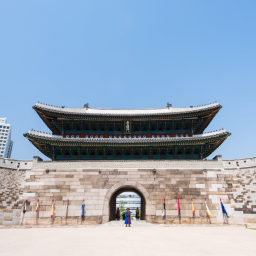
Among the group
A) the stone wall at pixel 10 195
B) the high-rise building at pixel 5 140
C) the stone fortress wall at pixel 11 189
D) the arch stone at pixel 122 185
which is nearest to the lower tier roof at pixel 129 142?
the stone fortress wall at pixel 11 189

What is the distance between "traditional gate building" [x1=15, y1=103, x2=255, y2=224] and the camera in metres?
17.2

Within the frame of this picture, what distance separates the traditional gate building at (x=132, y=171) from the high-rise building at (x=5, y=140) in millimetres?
118546

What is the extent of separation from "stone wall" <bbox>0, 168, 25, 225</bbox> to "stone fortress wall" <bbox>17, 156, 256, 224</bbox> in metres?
3.79

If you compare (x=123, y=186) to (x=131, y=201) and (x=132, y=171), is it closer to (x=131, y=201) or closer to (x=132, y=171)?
(x=132, y=171)

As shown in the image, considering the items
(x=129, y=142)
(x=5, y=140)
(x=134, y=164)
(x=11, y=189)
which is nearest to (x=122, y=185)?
(x=134, y=164)

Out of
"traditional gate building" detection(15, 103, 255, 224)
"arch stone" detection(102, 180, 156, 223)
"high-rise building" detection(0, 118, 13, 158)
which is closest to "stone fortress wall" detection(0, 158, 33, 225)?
"traditional gate building" detection(15, 103, 255, 224)

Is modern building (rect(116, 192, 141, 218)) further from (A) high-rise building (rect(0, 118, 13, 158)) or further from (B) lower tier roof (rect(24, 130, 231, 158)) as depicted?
(A) high-rise building (rect(0, 118, 13, 158))

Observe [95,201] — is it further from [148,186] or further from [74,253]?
[74,253]

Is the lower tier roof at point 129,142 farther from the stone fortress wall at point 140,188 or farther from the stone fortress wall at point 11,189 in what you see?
the stone fortress wall at point 11,189

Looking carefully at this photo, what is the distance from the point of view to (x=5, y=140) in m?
→ 120

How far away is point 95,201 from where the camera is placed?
17359 mm

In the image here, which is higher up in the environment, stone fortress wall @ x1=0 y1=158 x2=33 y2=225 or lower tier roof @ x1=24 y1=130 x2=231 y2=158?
A: lower tier roof @ x1=24 y1=130 x2=231 y2=158

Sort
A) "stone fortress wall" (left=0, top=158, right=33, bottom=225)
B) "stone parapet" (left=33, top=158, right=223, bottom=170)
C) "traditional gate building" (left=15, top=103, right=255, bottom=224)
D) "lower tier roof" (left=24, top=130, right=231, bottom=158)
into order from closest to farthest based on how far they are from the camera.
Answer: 1. "traditional gate building" (left=15, top=103, right=255, bottom=224)
2. "stone parapet" (left=33, top=158, right=223, bottom=170)
3. "lower tier roof" (left=24, top=130, right=231, bottom=158)
4. "stone fortress wall" (left=0, top=158, right=33, bottom=225)

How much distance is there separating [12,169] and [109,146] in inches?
503
